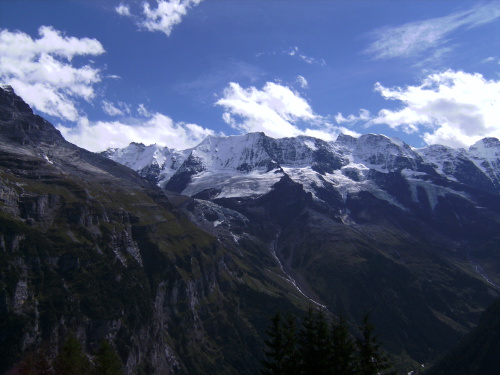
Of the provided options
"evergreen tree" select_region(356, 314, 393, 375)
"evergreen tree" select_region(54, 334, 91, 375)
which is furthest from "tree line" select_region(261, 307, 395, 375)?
"evergreen tree" select_region(54, 334, 91, 375)

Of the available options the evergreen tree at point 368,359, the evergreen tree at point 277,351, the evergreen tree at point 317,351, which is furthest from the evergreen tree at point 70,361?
the evergreen tree at point 368,359

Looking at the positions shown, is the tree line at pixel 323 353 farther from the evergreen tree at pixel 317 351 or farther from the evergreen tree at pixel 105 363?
the evergreen tree at pixel 105 363

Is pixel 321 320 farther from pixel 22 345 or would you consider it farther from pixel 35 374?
pixel 22 345

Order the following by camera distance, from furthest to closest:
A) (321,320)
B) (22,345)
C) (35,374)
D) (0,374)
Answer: (22,345) < (0,374) < (35,374) < (321,320)

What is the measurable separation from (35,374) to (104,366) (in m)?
23.3

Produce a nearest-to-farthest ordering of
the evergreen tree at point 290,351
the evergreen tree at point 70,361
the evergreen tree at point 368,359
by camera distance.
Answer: the evergreen tree at point 368,359
the evergreen tree at point 290,351
the evergreen tree at point 70,361

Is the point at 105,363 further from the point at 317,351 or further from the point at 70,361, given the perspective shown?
the point at 317,351

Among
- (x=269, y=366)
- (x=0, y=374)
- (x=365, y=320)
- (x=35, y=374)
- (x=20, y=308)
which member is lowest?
(x=0, y=374)

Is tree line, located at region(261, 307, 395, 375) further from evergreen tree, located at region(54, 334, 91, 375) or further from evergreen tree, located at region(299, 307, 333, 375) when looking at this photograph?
evergreen tree, located at region(54, 334, 91, 375)

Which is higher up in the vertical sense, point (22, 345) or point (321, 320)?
point (321, 320)

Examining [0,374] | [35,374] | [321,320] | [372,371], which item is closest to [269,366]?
[321,320]

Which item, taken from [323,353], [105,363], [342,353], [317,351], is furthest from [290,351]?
[105,363]

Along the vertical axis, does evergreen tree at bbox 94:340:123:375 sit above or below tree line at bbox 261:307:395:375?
below

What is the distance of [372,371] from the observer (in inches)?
2223
